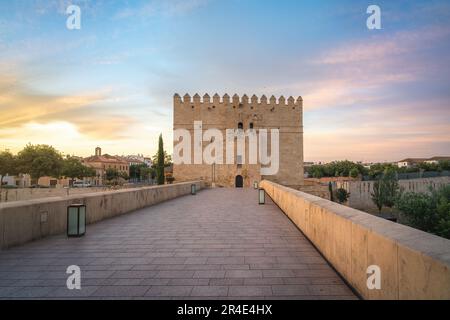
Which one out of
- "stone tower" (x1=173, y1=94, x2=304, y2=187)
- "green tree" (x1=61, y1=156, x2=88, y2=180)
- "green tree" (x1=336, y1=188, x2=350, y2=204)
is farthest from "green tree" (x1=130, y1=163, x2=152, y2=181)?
"green tree" (x1=336, y1=188, x2=350, y2=204)

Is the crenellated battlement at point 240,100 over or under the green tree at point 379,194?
over

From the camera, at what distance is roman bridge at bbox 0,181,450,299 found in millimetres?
2559

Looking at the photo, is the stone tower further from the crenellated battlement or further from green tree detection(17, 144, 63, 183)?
green tree detection(17, 144, 63, 183)

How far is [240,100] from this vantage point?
125ft

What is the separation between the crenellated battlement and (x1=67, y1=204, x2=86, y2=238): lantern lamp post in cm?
3265

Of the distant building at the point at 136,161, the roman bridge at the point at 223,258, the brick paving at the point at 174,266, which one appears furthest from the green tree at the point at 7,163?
the distant building at the point at 136,161

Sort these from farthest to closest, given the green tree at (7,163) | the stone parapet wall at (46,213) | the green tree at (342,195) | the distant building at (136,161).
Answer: the distant building at (136,161) → the green tree at (7,163) → the green tree at (342,195) → the stone parapet wall at (46,213)

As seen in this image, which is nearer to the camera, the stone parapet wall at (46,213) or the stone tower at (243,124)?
the stone parapet wall at (46,213)

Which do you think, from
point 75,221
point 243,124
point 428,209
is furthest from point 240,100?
point 75,221

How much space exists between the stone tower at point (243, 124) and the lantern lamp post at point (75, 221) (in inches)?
1211

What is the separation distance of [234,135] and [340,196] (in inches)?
601

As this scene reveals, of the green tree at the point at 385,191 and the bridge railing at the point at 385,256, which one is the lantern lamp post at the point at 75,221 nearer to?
the bridge railing at the point at 385,256

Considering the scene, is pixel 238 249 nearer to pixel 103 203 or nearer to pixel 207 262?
pixel 207 262

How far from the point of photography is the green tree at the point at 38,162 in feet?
148
